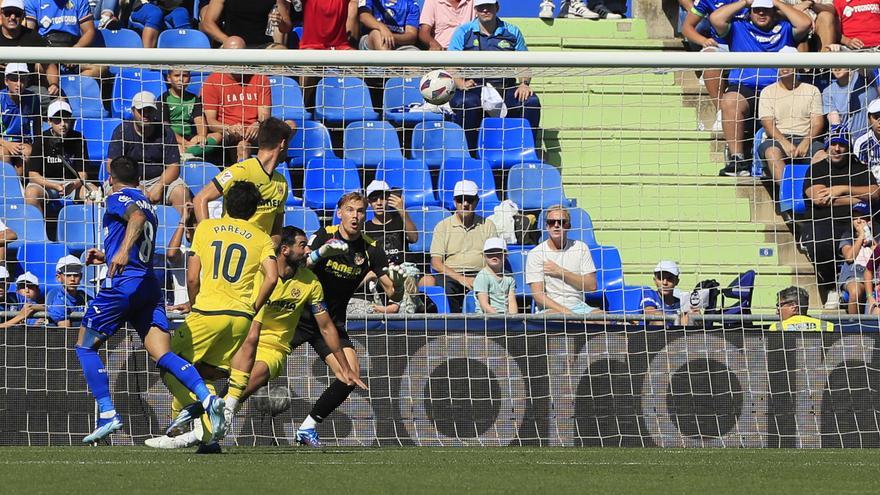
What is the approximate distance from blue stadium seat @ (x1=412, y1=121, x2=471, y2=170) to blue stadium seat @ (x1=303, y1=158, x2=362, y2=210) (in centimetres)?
68

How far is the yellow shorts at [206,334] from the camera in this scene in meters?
8.20

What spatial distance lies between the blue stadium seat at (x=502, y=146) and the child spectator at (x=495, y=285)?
3.59 feet

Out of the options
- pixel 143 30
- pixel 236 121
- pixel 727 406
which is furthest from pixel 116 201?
pixel 143 30

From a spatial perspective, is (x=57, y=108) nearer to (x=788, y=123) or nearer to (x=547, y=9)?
(x=788, y=123)

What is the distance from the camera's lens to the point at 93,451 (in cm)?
847

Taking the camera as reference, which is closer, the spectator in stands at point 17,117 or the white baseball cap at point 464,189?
the spectator in stands at point 17,117

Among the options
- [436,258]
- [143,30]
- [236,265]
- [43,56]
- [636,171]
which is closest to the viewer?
[236,265]

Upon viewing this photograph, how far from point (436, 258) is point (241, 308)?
327cm

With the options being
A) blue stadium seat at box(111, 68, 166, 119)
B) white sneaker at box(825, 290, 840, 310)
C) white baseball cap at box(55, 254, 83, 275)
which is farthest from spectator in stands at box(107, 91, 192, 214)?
white sneaker at box(825, 290, 840, 310)

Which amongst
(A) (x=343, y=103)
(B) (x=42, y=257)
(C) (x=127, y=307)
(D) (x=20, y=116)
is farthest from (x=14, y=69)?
(C) (x=127, y=307)

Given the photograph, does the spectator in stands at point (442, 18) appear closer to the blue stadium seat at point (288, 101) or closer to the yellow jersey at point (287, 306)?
the blue stadium seat at point (288, 101)

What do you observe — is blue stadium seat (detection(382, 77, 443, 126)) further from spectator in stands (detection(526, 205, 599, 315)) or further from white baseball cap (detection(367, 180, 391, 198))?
spectator in stands (detection(526, 205, 599, 315))

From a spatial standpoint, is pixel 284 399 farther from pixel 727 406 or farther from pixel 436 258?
pixel 727 406

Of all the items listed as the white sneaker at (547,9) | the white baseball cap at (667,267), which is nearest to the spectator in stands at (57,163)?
the white baseball cap at (667,267)
